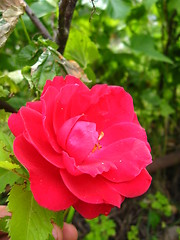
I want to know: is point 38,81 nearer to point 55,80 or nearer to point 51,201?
point 55,80

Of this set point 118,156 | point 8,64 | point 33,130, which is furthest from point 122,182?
point 8,64

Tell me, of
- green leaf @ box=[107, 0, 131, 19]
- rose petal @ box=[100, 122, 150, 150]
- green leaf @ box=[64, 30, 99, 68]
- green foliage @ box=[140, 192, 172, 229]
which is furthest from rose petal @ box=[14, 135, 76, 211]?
green foliage @ box=[140, 192, 172, 229]

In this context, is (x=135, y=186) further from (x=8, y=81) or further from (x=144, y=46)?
(x=144, y=46)

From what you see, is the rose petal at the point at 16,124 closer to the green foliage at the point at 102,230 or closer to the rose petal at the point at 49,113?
the rose petal at the point at 49,113

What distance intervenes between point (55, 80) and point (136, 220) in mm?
969

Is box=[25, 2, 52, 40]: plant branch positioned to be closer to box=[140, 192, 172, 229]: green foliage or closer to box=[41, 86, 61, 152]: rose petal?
box=[41, 86, 61, 152]: rose petal

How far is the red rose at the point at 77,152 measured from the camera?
44cm

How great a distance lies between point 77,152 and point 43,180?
0.07m

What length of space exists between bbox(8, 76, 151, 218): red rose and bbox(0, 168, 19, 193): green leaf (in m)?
0.07

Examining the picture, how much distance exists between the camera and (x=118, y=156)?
0.50 m

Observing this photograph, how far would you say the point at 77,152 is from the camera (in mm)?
471

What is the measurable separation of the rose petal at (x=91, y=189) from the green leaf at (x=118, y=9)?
54 centimetres

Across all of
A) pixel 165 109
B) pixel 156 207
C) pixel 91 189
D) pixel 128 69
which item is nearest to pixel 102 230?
pixel 156 207

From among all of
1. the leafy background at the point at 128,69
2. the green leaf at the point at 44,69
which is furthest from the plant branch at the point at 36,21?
the green leaf at the point at 44,69
